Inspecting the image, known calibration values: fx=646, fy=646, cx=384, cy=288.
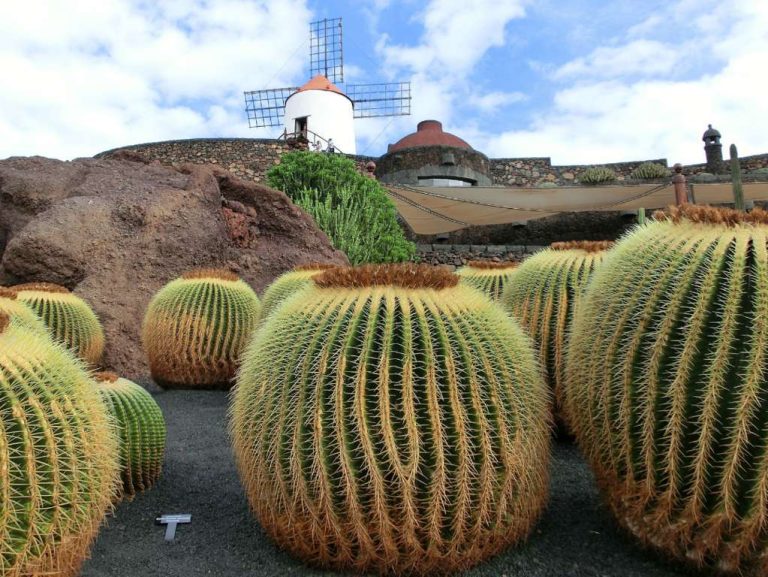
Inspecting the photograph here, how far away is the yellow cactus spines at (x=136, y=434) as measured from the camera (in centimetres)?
305

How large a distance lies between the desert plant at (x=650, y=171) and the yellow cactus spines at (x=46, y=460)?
21.7 metres

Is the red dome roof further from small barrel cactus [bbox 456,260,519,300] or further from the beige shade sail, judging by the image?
small barrel cactus [bbox 456,260,519,300]

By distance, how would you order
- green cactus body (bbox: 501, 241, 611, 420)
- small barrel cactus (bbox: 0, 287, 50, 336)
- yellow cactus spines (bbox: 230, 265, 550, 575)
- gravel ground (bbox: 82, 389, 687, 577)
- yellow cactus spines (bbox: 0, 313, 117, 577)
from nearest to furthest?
yellow cactus spines (bbox: 0, 313, 117, 577) < yellow cactus spines (bbox: 230, 265, 550, 575) < gravel ground (bbox: 82, 389, 687, 577) < green cactus body (bbox: 501, 241, 611, 420) < small barrel cactus (bbox: 0, 287, 50, 336)

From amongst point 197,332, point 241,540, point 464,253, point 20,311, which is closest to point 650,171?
point 464,253

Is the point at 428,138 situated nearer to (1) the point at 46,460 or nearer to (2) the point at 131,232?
(2) the point at 131,232

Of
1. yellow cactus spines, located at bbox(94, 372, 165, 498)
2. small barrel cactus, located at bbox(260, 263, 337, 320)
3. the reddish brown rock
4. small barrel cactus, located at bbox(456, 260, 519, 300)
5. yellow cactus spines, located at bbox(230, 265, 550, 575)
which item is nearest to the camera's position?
yellow cactus spines, located at bbox(230, 265, 550, 575)

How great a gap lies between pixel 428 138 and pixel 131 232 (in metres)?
20.7

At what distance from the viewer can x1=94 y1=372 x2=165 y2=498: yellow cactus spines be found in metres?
3.05

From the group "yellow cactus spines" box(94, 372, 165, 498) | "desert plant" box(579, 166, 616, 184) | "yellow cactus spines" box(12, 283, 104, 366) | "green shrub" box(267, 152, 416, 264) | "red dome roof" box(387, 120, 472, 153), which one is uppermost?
"red dome roof" box(387, 120, 472, 153)

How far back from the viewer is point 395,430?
6.36 ft

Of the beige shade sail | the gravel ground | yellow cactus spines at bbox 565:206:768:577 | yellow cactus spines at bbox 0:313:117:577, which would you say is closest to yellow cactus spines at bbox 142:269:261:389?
the gravel ground

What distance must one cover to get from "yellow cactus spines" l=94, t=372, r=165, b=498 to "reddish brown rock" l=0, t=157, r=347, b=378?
124 inches

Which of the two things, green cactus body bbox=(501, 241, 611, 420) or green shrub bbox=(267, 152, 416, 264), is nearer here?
green cactus body bbox=(501, 241, 611, 420)

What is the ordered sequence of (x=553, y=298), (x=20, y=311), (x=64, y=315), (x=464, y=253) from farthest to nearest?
(x=464, y=253), (x=64, y=315), (x=20, y=311), (x=553, y=298)
